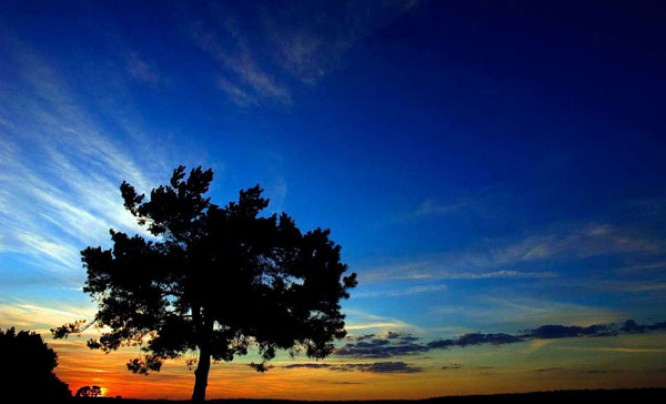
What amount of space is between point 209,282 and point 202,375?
5.45m

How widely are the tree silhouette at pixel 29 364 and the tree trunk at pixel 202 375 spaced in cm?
1066

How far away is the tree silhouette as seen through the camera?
29.2m

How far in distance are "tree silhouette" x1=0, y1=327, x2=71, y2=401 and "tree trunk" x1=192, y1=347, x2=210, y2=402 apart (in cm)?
1066

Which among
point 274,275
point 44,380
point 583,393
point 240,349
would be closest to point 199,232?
point 274,275

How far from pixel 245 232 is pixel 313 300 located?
5985 mm

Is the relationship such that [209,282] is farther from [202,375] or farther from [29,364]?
[29,364]

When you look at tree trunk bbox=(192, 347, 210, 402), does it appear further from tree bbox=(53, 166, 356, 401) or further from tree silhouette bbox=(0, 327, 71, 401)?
tree silhouette bbox=(0, 327, 71, 401)

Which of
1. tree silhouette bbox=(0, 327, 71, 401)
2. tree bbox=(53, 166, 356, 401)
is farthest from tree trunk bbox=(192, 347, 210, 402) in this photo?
tree silhouette bbox=(0, 327, 71, 401)

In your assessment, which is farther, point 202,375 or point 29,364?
point 29,364

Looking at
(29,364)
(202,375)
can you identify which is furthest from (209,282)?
(29,364)

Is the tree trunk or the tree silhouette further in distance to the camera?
the tree silhouette

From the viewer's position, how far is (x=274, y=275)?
89.3 ft

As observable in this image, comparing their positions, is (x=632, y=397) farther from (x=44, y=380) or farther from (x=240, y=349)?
(x=44, y=380)

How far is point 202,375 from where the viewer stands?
2509 centimetres
